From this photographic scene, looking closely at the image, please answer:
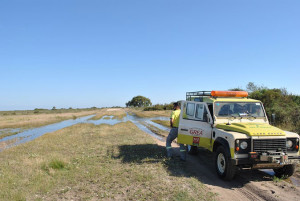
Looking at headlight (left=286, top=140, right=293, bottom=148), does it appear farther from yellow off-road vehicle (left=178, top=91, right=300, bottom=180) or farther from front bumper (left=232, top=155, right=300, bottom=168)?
front bumper (left=232, top=155, right=300, bottom=168)

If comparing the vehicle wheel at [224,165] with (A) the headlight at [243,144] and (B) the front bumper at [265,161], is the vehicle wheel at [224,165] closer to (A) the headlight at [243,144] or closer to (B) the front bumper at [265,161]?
(B) the front bumper at [265,161]

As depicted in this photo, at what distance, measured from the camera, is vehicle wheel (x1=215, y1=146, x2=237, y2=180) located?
238 inches

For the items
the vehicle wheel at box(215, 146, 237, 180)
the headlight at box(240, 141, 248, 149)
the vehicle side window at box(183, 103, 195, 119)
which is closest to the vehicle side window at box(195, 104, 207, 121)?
the vehicle side window at box(183, 103, 195, 119)

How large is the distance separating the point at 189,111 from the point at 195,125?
0.72 meters

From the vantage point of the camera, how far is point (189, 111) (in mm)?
8391

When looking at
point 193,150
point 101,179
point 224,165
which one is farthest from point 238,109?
point 101,179

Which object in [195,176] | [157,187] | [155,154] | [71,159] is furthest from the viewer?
[155,154]

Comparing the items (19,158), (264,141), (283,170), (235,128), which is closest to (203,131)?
(235,128)

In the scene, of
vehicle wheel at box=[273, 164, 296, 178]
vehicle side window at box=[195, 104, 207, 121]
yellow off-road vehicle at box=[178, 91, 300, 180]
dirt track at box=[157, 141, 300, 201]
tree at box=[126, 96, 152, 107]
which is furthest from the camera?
tree at box=[126, 96, 152, 107]

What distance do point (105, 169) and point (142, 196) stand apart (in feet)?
8.32

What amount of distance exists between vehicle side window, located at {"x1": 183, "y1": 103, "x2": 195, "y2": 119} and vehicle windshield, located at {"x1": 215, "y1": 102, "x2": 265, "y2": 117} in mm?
1057

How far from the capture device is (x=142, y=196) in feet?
17.3

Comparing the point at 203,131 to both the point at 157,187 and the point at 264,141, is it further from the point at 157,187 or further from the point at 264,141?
the point at 157,187

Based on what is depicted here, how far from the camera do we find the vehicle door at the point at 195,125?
744 centimetres
